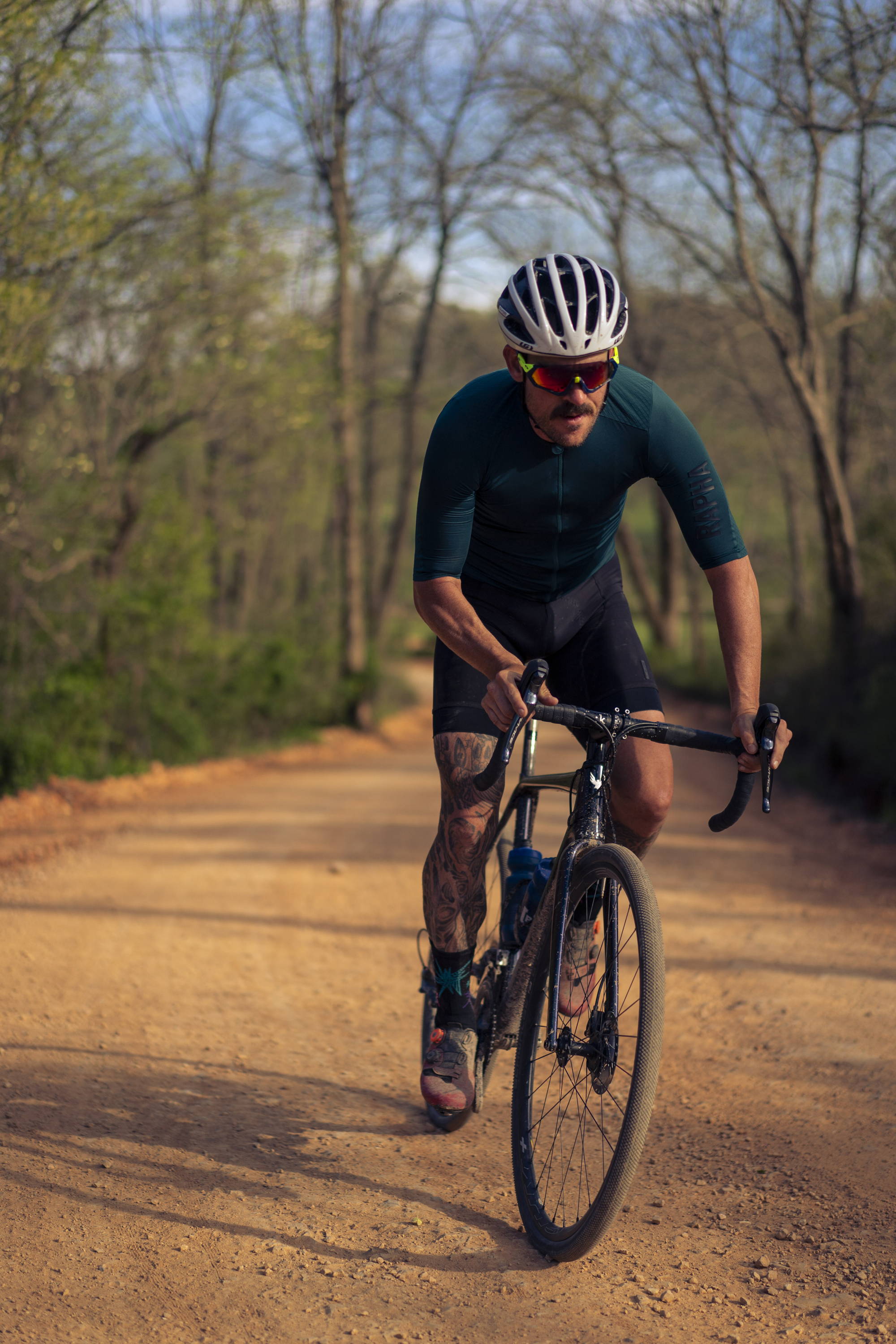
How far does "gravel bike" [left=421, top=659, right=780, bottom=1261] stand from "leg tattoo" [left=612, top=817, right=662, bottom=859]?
0.40ft

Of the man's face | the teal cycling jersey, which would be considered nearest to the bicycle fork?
the teal cycling jersey

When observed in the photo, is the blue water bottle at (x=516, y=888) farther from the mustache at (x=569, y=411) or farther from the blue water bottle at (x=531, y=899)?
the mustache at (x=569, y=411)

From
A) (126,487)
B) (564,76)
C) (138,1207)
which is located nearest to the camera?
(138,1207)

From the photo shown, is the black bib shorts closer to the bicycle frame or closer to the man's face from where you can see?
the bicycle frame

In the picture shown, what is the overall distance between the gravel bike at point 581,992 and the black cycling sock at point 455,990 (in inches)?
1.8

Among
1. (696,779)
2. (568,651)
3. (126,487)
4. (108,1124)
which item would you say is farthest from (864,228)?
(108,1124)

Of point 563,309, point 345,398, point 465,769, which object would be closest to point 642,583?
point 345,398

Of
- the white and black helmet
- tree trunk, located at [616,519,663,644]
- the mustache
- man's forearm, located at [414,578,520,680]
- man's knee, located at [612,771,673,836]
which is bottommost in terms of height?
man's knee, located at [612,771,673,836]

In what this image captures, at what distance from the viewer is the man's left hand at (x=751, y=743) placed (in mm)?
2740

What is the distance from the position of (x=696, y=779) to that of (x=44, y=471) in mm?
7666

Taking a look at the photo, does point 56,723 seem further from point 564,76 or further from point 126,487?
point 564,76

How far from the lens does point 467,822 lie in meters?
3.47

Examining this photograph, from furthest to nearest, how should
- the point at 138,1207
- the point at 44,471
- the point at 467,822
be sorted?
the point at 44,471, the point at 467,822, the point at 138,1207

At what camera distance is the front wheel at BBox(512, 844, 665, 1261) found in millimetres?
2693
